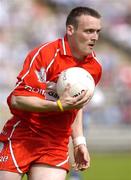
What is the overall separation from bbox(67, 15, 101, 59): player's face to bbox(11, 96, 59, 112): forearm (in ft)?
2.15

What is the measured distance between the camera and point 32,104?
650cm

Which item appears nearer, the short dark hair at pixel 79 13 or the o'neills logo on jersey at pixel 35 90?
the o'neills logo on jersey at pixel 35 90

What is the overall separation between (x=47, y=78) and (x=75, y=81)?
1.14 ft

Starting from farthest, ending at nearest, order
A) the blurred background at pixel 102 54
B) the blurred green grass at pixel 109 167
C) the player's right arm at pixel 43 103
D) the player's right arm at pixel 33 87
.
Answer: the blurred background at pixel 102 54, the blurred green grass at pixel 109 167, the player's right arm at pixel 33 87, the player's right arm at pixel 43 103

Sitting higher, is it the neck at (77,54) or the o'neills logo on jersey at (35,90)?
the neck at (77,54)

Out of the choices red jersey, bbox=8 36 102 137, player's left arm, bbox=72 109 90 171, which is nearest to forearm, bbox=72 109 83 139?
player's left arm, bbox=72 109 90 171

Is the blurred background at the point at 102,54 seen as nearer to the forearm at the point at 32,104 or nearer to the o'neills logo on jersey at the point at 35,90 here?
the o'neills logo on jersey at the point at 35,90

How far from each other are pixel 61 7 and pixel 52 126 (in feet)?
51.6

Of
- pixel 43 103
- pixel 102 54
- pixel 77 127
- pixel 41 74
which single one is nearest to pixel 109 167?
pixel 102 54

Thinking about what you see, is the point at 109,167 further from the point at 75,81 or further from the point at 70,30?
the point at 75,81

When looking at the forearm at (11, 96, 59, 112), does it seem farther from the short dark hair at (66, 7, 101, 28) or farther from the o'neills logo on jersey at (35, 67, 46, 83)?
the short dark hair at (66, 7, 101, 28)

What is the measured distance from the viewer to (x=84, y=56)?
271 inches

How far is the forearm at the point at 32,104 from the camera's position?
253 inches

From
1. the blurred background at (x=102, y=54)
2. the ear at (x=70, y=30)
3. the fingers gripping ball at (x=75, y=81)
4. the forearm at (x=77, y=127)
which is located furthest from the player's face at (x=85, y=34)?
the blurred background at (x=102, y=54)
